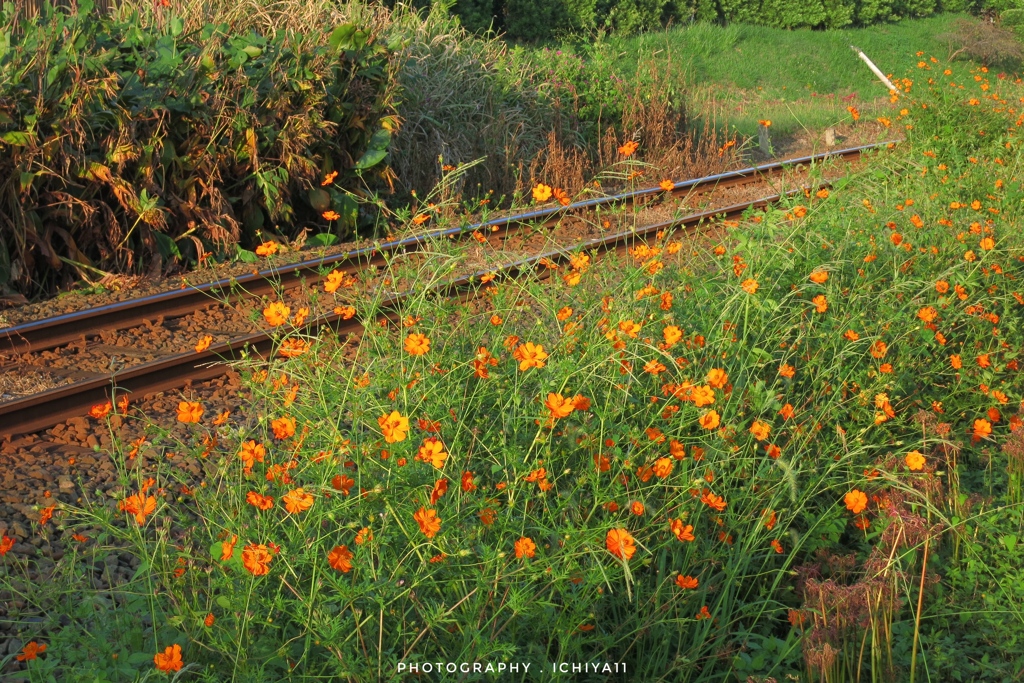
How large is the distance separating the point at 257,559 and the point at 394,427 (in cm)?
51

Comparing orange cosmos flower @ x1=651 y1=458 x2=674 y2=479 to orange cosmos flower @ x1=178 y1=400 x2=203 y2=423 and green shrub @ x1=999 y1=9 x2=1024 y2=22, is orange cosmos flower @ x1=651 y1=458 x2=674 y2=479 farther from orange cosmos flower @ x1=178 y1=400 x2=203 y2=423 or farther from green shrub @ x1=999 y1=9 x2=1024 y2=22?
green shrub @ x1=999 y1=9 x2=1024 y2=22

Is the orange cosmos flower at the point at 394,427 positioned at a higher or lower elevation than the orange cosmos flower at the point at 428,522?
higher

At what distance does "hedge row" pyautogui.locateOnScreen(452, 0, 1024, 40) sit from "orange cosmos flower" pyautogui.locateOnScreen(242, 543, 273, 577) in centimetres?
1498

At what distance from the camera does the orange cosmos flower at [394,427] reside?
240 centimetres

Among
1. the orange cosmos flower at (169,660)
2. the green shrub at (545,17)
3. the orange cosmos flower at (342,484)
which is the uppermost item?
the orange cosmos flower at (342,484)

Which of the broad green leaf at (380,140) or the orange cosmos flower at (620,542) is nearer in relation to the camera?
the orange cosmos flower at (620,542)

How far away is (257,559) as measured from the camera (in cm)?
210

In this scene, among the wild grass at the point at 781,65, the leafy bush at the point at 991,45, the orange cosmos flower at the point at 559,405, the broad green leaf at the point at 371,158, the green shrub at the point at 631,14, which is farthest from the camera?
the leafy bush at the point at 991,45

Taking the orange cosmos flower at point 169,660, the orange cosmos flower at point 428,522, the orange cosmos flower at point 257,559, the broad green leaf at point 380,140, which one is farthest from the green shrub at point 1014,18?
the orange cosmos flower at point 169,660

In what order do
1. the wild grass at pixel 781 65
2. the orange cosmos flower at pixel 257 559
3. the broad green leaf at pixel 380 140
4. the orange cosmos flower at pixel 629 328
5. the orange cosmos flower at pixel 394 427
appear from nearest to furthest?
the orange cosmos flower at pixel 257 559 < the orange cosmos flower at pixel 394 427 < the orange cosmos flower at pixel 629 328 < the broad green leaf at pixel 380 140 < the wild grass at pixel 781 65

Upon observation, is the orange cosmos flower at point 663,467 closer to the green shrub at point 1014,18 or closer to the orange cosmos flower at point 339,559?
the orange cosmos flower at point 339,559

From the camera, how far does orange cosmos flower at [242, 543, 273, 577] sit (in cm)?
208

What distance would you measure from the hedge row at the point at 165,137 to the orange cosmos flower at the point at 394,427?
3503 mm

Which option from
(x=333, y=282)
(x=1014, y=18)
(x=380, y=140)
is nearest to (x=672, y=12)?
(x=1014, y=18)
